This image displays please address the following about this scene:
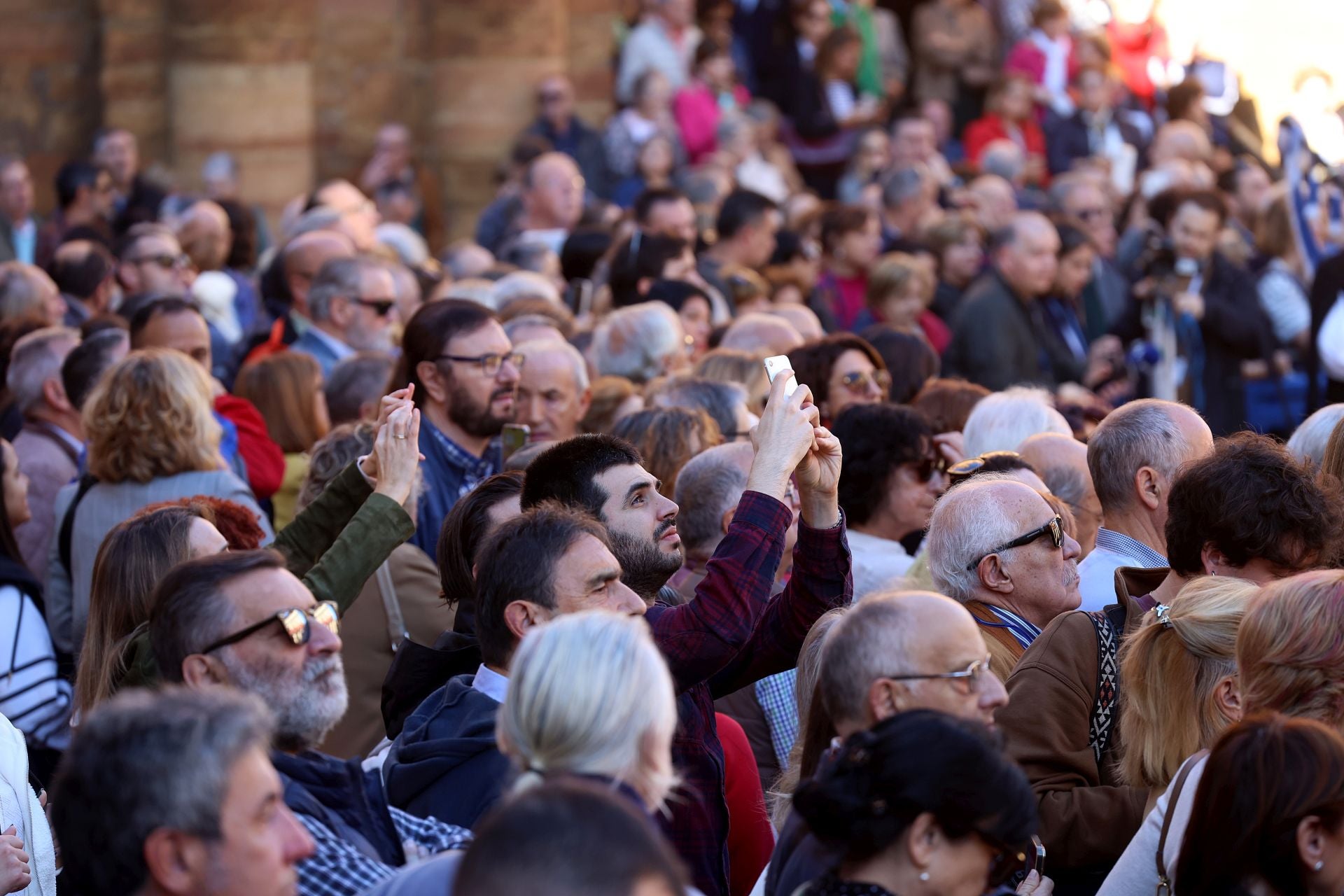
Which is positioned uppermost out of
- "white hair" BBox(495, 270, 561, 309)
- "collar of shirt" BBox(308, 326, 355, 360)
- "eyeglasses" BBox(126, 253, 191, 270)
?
"eyeglasses" BBox(126, 253, 191, 270)

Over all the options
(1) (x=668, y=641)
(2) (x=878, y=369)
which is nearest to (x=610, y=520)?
(1) (x=668, y=641)

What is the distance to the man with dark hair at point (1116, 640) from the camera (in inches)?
161

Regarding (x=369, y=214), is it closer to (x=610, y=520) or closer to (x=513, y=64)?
(x=513, y=64)

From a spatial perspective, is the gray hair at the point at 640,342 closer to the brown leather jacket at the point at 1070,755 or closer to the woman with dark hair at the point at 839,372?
the woman with dark hair at the point at 839,372

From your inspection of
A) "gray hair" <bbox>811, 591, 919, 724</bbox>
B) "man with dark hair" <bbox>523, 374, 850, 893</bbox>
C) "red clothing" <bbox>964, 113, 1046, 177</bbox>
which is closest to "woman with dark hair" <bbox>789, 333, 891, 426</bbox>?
"man with dark hair" <bbox>523, 374, 850, 893</bbox>

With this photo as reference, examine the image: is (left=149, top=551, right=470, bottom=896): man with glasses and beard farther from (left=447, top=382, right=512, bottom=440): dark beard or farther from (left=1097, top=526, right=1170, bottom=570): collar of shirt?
(left=447, top=382, right=512, bottom=440): dark beard

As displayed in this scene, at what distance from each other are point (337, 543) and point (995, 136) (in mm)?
13122

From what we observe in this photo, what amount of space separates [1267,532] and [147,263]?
21.5ft

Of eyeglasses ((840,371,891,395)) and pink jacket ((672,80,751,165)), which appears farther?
pink jacket ((672,80,751,165))

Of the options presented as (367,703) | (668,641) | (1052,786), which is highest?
(668,641)

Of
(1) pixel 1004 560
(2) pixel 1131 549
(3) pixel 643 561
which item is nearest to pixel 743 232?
(2) pixel 1131 549

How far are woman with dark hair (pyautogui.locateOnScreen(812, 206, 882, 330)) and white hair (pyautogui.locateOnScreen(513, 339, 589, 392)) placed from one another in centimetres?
409

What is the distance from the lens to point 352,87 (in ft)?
50.4

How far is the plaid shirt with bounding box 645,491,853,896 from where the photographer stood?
157 inches
